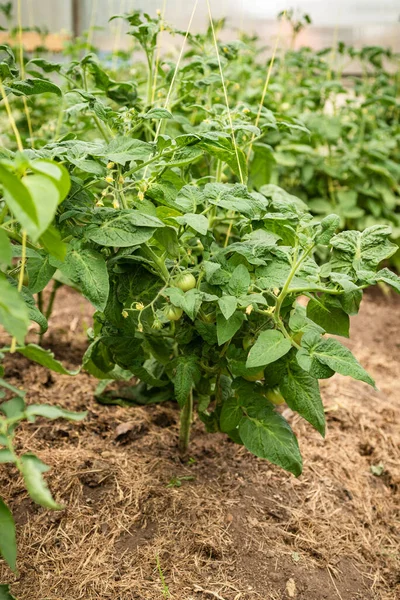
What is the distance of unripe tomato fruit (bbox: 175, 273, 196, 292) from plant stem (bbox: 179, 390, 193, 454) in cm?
37

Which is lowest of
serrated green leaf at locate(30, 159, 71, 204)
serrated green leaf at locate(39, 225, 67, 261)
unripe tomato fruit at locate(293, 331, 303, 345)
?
unripe tomato fruit at locate(293, 331, 303, 345)

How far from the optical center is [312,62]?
3.16 meters

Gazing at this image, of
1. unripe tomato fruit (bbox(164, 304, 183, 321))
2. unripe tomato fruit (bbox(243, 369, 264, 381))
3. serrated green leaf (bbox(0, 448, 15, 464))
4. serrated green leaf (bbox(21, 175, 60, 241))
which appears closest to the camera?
serrated green leaf (bbox(21, 175, 60, 241))

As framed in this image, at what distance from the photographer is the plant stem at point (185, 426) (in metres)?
1.43

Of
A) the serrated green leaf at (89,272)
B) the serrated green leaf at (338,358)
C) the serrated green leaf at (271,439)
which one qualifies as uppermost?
the serrated green leaf at (89,272)

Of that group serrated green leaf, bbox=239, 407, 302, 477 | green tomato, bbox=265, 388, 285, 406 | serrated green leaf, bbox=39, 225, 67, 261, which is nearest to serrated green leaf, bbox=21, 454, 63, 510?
serrated green leaf, bbox=39, 225, 67, 261

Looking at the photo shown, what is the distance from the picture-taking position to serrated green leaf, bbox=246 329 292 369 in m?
1.03

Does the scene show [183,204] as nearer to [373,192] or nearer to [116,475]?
[116,475]

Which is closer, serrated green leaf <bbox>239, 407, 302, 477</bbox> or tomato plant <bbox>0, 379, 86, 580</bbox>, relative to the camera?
tomato plant <bbox>0, 379, 86, 580</bbox>

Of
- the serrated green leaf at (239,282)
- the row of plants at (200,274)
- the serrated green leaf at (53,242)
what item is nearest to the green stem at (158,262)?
the row of plants at (200,274)

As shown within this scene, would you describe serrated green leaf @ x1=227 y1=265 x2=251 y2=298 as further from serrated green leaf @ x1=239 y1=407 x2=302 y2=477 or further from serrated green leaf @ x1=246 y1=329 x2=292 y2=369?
serrated green leaf @ x1=239 y1=407 x2=302 y2=477

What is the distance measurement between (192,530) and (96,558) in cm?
21

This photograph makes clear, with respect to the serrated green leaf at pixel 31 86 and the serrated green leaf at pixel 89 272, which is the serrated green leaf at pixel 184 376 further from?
the serrated green leaf at pixel 31 86

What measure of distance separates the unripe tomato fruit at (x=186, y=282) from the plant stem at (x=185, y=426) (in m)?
0.37
